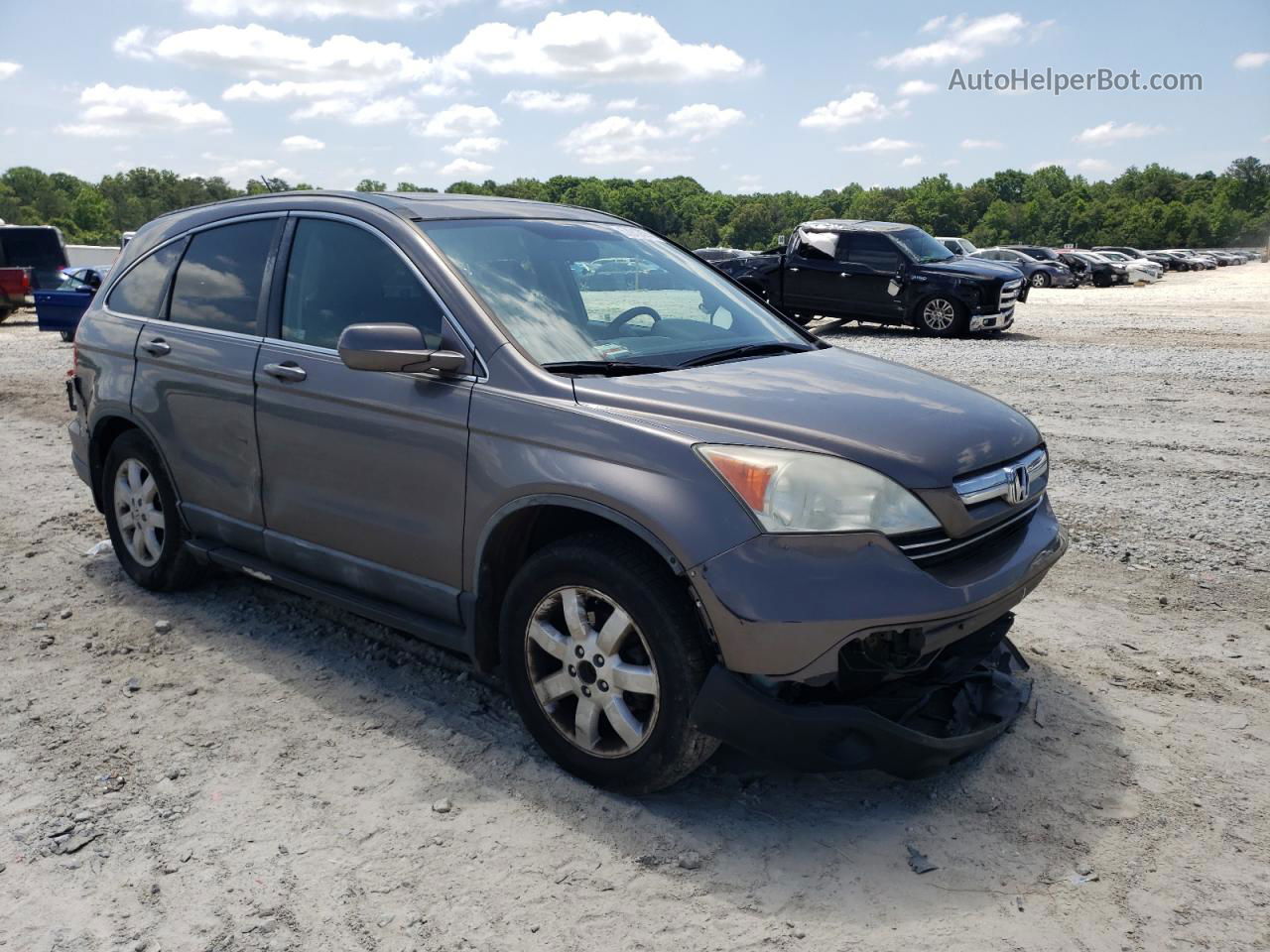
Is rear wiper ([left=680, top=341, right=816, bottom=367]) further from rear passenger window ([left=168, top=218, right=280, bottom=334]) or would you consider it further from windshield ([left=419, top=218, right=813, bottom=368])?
rear passenger window ([left=168, top=218, right=280, bottom=334])

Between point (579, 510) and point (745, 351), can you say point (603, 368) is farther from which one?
point (745, 351)

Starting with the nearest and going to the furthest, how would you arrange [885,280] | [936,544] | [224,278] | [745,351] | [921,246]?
[936,544] → [745,351] → [224,278] → [885,280] → [921,246]

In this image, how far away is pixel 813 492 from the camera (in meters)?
2.89

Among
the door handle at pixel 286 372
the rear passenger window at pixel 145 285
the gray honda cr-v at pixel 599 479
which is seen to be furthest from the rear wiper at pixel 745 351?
the rear passenger window at pixel 145 285

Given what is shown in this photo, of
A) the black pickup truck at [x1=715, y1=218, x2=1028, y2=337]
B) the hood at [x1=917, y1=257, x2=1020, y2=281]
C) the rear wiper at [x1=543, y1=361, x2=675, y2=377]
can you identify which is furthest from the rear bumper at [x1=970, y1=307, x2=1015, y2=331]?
the rear wiper at [x1=543, y1=361, x2=675, y2=377]

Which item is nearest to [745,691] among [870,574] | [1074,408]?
[870,574]

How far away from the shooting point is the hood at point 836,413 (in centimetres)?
300

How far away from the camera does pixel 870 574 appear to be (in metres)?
2.83

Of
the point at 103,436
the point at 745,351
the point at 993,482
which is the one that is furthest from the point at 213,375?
the point at 993,482

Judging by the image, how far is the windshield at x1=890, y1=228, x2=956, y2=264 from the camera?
17.8 m

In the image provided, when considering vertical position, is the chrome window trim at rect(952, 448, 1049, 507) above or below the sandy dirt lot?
above

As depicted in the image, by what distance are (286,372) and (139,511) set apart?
1592mm

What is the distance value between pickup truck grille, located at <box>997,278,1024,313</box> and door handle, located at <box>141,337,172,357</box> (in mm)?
15075

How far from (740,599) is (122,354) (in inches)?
144
